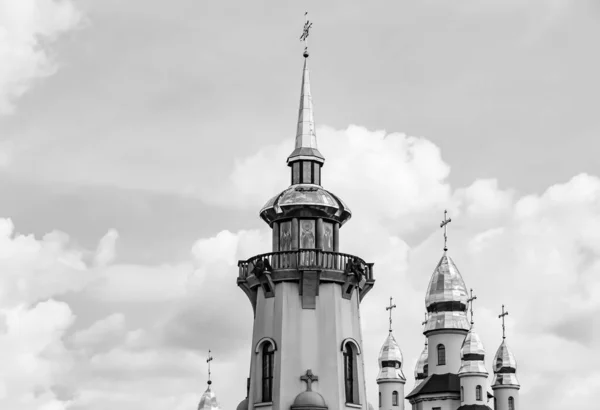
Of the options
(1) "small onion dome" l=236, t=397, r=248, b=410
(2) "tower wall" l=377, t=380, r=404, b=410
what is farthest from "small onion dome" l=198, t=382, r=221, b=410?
(1) "small onion dome" l=236, t=397, r=248, b=410

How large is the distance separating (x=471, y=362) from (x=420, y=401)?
7.21 m

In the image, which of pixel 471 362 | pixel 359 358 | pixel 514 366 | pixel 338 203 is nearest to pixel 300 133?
pixel 338 203

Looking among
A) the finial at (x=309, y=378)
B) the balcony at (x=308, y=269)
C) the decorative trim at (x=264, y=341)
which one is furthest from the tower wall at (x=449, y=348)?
the finial at (x=309, y=378)

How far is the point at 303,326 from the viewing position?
53188mm

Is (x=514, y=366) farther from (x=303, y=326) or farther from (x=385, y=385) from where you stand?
(x=303, y=326)

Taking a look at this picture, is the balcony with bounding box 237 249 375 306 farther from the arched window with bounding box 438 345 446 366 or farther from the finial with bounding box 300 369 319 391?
the arched window with bounding box 438 345 446 366

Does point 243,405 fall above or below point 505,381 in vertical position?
below

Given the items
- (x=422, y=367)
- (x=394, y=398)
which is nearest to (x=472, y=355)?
(x=422, y=367)

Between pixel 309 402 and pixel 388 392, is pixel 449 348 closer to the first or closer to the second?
pixel 388 392

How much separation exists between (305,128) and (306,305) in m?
9.01

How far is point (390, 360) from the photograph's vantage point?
99.4 meters

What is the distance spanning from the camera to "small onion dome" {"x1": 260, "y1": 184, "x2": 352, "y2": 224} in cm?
5428

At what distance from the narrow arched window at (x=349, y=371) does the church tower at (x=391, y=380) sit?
1722 inches

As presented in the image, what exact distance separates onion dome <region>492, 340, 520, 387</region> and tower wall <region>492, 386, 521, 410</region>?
1.32 feet
